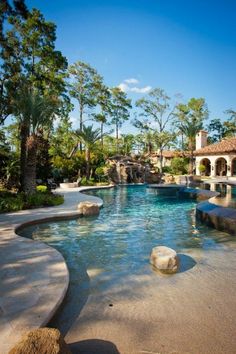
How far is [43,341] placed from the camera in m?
2.31

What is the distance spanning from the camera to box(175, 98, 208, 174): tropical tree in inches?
1510

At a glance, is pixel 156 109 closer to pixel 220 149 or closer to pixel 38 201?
pixel 220 149

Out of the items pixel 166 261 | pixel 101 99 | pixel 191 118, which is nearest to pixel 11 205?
pixel 166 261

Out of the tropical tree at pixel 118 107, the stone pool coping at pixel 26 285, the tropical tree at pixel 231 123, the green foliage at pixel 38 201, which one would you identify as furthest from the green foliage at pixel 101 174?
the tropical tree at pixel 231 123

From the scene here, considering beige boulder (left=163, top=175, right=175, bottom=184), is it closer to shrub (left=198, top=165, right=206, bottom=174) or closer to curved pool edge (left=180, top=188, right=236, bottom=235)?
shrub (left=198, top=165, right=206, bottom=174)

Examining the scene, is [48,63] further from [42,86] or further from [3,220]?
[3,220]

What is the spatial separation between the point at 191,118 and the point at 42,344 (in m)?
50.5

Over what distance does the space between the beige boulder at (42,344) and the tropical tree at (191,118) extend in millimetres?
35605

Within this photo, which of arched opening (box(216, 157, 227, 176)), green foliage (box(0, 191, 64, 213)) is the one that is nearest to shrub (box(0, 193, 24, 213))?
green foliage (box(0, 191, 64, 213))

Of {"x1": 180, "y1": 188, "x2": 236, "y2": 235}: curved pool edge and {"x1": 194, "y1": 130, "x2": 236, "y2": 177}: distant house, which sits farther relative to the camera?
{"x1": 194, "y1": 130, "x2": 236, "y2": 177}: distant house

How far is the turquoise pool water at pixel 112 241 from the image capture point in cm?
503

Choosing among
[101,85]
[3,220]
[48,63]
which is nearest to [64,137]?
[101,85]

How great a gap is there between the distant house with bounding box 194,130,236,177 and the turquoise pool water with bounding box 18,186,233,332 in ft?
96.6

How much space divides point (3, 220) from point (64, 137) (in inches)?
1148
